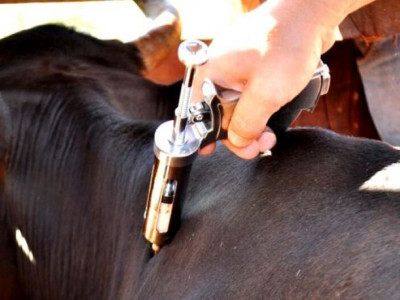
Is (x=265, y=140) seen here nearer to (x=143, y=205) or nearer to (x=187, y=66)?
(x=187, y=66)

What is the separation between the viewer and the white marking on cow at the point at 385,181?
1.29 metres

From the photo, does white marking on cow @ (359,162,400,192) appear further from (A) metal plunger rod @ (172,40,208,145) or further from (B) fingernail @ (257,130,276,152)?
(A) metal plunger rod @ (172,40,208,145)

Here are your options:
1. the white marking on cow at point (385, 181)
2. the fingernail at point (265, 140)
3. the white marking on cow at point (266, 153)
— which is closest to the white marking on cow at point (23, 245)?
the white marking on cow at point (266, 153)

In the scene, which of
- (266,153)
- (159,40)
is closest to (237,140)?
(266,153)

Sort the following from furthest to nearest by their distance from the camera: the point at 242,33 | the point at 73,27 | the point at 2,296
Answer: the point at 73,27 < the point at 2,296 < the point at 242,33

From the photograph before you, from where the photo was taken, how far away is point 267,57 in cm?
115

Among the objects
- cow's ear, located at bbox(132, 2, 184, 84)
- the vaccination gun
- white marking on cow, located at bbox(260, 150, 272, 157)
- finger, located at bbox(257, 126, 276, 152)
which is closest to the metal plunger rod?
the vaccination gun

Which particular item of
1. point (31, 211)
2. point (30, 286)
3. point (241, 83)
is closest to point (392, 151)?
point (241, 83)

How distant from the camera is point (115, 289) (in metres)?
1.76

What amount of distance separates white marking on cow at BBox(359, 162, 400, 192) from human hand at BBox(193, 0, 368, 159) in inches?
9.1

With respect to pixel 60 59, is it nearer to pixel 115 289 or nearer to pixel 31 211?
pixel 31 211

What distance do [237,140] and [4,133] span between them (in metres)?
0.81

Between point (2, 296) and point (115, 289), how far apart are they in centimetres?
37

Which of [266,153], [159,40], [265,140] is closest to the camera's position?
[265,140]
